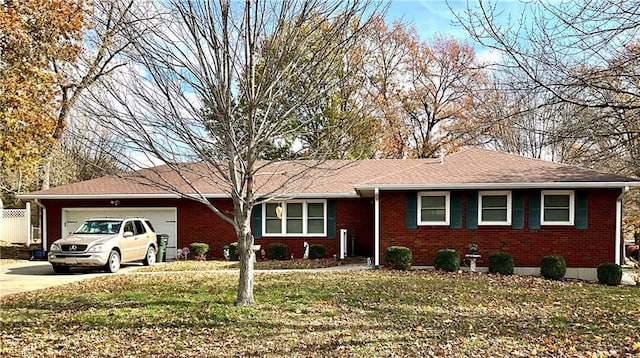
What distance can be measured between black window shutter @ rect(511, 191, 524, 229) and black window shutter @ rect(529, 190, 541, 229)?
25cm

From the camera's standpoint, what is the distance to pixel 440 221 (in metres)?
16.8

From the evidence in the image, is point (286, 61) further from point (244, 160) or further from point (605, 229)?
point (605, 229)

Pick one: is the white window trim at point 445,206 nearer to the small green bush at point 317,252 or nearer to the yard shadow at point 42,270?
the small green bush at point 317,252

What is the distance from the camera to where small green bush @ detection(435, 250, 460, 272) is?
15.7 meters

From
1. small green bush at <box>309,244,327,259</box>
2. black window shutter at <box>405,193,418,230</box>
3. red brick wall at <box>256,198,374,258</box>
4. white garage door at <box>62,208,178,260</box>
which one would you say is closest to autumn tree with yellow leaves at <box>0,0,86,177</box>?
white garage door at <box>62,208,178,260</box>

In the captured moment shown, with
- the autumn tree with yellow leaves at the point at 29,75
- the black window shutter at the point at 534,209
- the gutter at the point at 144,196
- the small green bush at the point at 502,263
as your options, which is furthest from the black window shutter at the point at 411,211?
the autumn tree with yellow leaves at the point at 29,75

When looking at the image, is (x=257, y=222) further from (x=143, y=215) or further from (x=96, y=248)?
(x=96, y=248)

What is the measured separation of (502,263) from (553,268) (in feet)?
4.41

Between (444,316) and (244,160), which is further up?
(244,160)

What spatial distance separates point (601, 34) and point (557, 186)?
1070cm

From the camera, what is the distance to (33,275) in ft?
50.0

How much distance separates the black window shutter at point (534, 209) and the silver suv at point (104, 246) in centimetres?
1186

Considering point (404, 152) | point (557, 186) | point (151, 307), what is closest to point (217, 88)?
point (151, 307)

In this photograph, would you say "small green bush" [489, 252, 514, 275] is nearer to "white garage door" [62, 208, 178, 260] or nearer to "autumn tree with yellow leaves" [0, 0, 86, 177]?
"white garage door" [62, 208, 178, 260]
